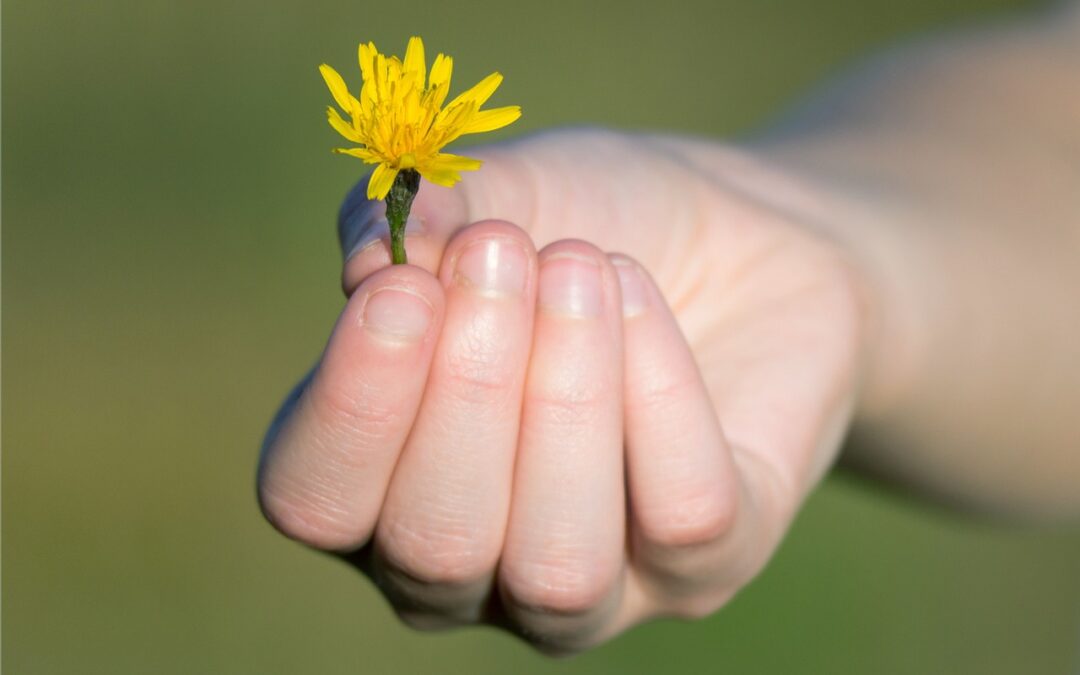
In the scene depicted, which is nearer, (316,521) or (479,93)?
(479,93)

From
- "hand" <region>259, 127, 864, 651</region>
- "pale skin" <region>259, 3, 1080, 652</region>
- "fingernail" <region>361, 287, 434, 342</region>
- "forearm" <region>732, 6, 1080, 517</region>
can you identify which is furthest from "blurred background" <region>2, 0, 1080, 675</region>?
"fingernail" <region>361, 287, 434, 342</region>

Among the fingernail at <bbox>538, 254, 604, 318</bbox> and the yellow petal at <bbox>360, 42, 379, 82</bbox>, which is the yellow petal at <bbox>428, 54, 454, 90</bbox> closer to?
the yellow petal at <bbox>360, 42, 379, 82</bbox>

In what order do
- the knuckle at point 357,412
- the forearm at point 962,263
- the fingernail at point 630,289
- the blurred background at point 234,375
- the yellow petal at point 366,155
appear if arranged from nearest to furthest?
the yellow petal at point 366,155
the knuckle at point 357,412
the fingernail at point 630,289
the forearm at point 962,263
the blurred background at point 234,375

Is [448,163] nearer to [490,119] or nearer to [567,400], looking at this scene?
[490,119]

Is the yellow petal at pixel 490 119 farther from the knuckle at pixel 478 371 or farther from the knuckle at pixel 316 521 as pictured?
the knuckle at pixel 316 521

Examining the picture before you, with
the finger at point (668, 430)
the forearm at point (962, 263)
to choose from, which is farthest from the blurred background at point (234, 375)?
the finger at point (668, 430)

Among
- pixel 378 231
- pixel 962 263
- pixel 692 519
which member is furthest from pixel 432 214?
pixel 962 263
